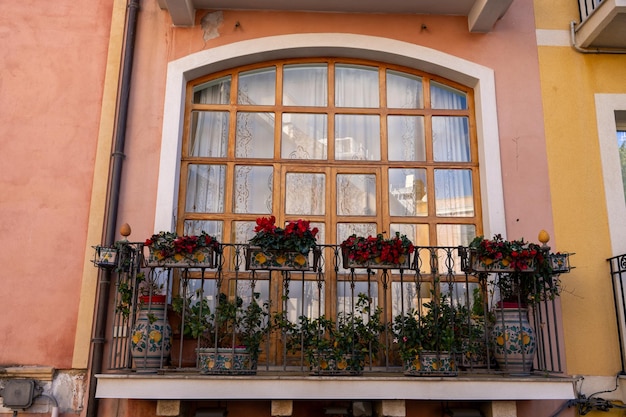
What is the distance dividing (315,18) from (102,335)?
403 cm

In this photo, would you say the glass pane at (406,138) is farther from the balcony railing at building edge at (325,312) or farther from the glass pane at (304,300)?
the glass pane at (304,300)

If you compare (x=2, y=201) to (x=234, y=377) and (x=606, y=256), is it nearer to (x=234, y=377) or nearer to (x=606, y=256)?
(x=234, y=377)

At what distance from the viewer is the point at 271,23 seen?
7316mm

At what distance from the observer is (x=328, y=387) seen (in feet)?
18.8

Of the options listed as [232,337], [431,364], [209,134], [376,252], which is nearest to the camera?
[431,364]

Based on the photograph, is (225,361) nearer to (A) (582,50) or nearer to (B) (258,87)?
(B) (258,87)

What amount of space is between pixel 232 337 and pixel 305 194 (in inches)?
68.2

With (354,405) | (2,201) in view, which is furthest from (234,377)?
(2,201)

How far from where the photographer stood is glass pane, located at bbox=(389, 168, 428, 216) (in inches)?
278

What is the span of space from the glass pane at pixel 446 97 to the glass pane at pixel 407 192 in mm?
839

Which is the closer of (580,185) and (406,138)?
(580,185)

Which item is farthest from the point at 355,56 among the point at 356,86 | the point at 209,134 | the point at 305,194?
the point at 209,134

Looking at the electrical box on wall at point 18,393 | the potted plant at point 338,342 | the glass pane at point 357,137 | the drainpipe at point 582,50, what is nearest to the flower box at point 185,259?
the potted plant at point 338,342

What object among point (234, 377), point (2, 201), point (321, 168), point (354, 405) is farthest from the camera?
point (321, 168)
